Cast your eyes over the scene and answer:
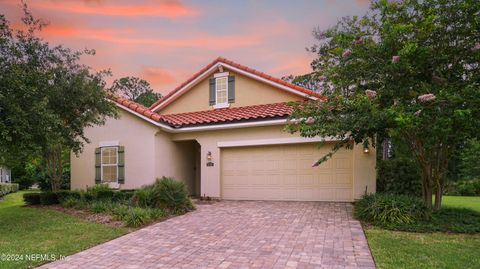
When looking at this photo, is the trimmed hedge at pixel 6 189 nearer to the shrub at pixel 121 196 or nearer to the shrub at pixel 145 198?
the shrub at pixel 121 196

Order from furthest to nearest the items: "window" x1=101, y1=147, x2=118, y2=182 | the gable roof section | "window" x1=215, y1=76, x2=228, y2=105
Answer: "window" x1=215, y1=76, x2=228, y2=105
"window" x1=101, y1=147, x2=118, y2=182
the gable roof section

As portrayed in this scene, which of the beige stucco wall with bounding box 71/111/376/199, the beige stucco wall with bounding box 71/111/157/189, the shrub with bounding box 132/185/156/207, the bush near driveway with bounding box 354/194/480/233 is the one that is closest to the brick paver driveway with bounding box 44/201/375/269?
the bush near driveway with bounding box 354/194/480/233

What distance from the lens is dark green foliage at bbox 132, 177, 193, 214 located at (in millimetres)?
9945

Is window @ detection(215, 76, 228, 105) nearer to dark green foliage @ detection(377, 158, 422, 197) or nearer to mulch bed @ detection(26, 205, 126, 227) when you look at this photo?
dark green foliage @ detection(377, 158, 422, 197)

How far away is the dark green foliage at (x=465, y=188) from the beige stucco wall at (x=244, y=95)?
11543 millimetres

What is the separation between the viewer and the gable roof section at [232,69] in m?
13.7

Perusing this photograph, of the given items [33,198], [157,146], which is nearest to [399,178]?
[157,146]

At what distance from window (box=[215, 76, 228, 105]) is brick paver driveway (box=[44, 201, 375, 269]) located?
673 cm

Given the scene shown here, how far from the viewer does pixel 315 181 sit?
39.4 ft

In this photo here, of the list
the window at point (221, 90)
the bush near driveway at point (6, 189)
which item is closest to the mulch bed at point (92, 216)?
the window at point (221, 90)

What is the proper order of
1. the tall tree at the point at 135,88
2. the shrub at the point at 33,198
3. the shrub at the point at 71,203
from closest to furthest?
the shrub at the point at 71,203
the shrub at the point at 33,198
the tall tree at the point at 135,88

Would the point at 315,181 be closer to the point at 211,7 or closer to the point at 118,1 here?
the point at 211,7

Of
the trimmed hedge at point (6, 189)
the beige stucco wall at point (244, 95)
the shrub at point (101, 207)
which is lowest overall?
the trimmed hedge at point (6, 189)

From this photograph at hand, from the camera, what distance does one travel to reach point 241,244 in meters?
6.41
